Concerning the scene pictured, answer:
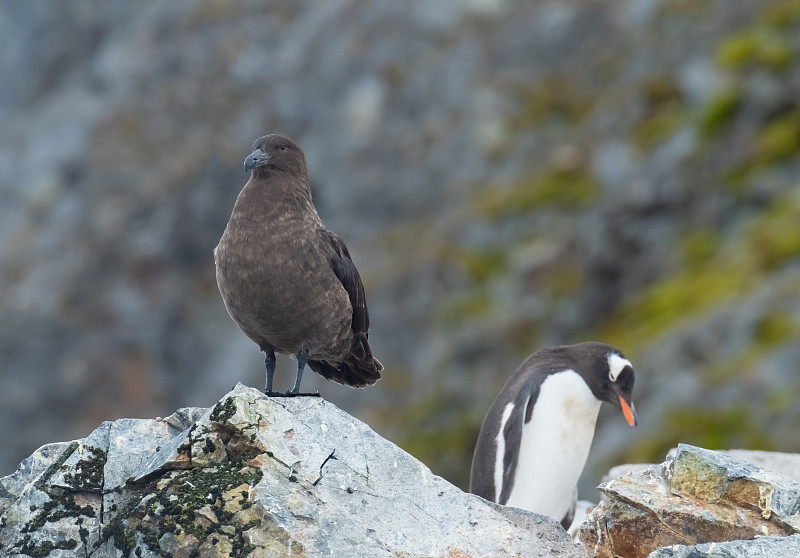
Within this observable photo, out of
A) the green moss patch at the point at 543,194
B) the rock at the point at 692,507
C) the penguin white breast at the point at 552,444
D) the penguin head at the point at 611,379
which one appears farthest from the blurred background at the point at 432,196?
the rock at the point at 692,507

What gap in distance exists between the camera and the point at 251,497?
7.85 meters

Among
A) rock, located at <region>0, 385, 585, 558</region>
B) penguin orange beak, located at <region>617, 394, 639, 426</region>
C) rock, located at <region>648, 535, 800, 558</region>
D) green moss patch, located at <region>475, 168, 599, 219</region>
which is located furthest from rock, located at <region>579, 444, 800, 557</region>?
green moss patch, located at <region>475, 168, 599, 219</region>

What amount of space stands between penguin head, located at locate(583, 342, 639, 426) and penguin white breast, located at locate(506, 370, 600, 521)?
11 cm

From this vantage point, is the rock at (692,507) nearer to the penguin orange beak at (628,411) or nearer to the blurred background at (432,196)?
the penguin orange beak at (628,411)

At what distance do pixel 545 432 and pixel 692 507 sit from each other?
4.94 meters

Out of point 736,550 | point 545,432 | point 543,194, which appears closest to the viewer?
point 736,550

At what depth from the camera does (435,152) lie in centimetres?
4191

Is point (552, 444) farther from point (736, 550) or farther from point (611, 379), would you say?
point (736, 550)

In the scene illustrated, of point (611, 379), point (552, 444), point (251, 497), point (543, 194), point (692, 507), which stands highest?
point (543, 194)

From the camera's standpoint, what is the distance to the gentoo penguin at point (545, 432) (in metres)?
13.3

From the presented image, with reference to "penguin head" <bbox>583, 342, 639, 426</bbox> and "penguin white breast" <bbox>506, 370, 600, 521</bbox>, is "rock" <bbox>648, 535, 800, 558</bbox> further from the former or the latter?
"penguin white breast" <bbox>506, 370, 600, 521</bbox>

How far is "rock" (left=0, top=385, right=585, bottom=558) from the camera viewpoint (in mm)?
7770

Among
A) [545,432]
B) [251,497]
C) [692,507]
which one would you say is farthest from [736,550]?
[545,432]

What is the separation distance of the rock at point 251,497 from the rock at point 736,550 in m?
1.05
